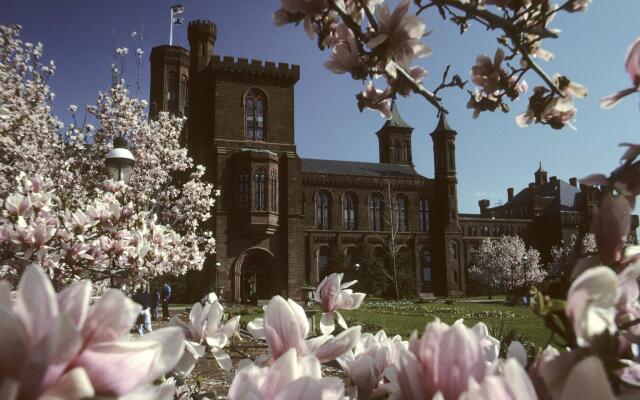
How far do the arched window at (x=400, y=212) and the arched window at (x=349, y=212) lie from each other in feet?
12.3

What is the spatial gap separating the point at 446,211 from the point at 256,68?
65.9ft

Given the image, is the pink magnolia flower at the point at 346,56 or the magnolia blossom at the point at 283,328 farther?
the pink magnolia flower at the point at 346,56

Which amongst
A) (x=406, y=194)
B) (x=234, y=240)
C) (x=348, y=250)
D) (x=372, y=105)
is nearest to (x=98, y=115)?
(x=234, y=240)

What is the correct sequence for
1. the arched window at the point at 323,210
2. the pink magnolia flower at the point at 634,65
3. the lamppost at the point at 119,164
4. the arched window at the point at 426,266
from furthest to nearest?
the arched window at the point at 426,266, the arched window at the point at 323,210, the lamppost at the point at 119,164, the pink magnolia flower at the point at 634,65

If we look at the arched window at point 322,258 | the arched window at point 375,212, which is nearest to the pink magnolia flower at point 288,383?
the arched window at point 322,258

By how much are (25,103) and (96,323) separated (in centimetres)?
1293

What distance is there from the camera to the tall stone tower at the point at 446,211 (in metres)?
39.3

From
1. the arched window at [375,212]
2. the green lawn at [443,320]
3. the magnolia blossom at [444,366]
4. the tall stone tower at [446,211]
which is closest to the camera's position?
the magnolia blossom at [444,366]

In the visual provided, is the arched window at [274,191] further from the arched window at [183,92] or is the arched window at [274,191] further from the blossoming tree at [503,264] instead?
the blossoming tree at [503,264]

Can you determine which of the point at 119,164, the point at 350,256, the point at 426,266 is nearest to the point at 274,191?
the point at 350,256

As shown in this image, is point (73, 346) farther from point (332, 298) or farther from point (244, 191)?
point (244, 191)

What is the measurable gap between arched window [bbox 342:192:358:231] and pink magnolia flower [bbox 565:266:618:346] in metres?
37.2

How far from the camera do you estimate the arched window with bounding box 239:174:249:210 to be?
28734mm

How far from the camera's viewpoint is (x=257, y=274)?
29516 mm
